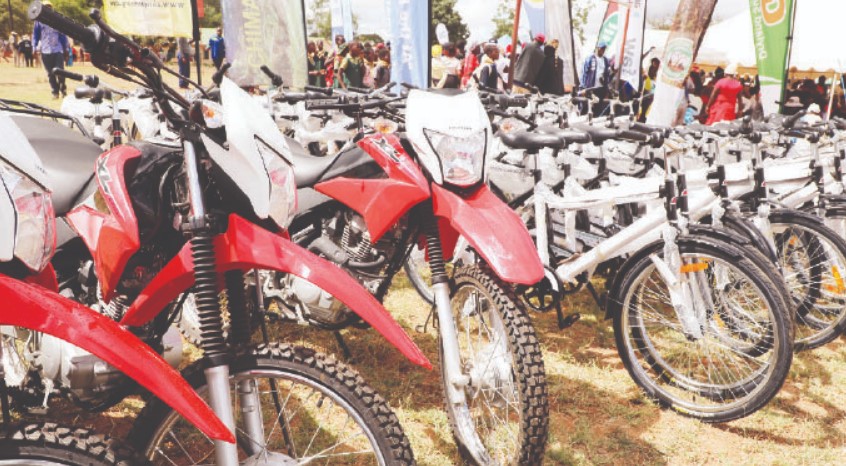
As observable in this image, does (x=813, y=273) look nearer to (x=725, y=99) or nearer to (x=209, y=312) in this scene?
(x=209, y=312)

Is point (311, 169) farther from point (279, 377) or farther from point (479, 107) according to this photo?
point (279, 377)

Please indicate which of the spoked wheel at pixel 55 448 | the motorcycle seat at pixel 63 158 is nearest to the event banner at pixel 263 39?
the motorcycle seat at pixel 63 158

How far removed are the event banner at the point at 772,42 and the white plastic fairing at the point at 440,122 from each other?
18.6ft

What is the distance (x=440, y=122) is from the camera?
263cm

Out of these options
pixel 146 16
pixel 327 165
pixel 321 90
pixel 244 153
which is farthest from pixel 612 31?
pixel 244 153

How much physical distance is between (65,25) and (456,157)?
1.37 meters

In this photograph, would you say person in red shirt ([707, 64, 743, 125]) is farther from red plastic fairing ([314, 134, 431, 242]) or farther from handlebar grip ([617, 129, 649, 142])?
red plastic fairing ([314, 134, 431, 242])

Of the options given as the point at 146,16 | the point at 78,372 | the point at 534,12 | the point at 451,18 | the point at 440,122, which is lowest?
the point at 78,372

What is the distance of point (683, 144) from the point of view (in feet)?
11.0

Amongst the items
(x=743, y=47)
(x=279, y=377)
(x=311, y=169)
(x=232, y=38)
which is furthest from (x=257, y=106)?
(x=743, y=47)

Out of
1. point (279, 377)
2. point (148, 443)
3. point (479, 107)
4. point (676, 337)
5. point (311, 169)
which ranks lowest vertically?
point (676, 337)

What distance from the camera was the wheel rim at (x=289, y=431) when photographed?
Answer: 1.77 meters

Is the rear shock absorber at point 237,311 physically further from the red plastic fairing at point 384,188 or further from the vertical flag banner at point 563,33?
the vertical flag banner at point 563,33

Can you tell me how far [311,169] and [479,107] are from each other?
2.72 ft
